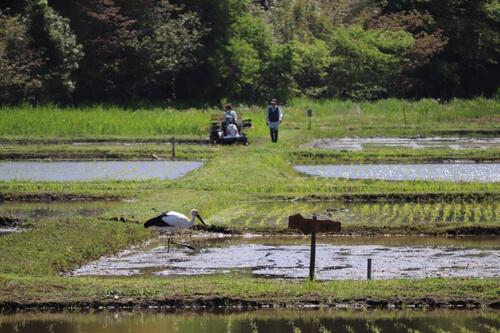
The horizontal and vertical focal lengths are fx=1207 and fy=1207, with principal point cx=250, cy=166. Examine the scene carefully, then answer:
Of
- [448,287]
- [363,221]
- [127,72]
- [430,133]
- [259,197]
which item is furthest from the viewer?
[127,72]

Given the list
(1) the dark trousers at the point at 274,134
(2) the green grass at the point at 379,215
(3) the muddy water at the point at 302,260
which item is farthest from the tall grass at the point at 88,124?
(3) the muddy water at the point at 302,260

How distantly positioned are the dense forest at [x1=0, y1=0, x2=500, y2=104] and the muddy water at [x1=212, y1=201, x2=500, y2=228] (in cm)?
1900

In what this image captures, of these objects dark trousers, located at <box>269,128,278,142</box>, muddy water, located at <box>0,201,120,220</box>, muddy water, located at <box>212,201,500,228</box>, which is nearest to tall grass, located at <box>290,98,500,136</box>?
dark trousers, located at <box>269,128,278,142</box>

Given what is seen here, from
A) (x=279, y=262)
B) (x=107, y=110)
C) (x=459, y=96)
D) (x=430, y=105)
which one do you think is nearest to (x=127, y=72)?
(x=107, y=110)

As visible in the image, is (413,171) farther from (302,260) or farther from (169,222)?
(169,222)

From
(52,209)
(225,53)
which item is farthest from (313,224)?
(225,53)

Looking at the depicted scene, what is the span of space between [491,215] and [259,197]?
12.9ft

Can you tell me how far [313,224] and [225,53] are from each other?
3047cm

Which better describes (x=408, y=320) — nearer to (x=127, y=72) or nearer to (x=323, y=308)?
(x=323, y=308)

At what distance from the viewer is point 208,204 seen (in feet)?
58.9

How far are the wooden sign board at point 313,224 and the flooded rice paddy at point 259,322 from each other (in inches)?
43.0

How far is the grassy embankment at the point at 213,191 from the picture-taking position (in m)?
11.2

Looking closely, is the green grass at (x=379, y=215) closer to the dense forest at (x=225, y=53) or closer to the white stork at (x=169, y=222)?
the white stork at (x=169, y=222)

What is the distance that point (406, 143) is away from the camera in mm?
30500
